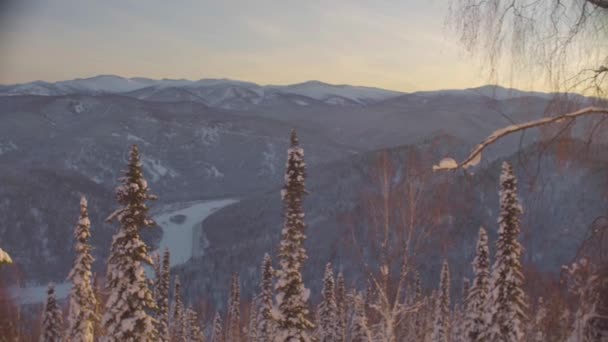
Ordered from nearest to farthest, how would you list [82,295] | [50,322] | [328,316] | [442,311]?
[82,295] → [50,322] → [442,311] → [328,316]

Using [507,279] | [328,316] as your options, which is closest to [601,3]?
[507,279]

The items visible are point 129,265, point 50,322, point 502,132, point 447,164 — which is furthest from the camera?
point 50,322

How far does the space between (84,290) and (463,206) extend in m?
16.2

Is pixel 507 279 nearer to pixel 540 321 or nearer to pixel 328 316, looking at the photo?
pixel 540 321

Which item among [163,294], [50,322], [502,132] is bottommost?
[163,294]

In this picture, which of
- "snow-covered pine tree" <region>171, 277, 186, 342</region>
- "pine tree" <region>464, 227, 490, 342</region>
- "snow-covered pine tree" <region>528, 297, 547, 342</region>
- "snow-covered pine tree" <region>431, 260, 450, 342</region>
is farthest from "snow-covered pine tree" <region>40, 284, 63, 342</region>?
"snow-covered pine tree" <region>431, 260, 450, 342</region>

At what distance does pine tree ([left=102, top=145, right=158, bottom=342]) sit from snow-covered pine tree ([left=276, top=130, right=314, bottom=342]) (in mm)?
4285

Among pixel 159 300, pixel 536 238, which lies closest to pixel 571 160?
pixel 159 300

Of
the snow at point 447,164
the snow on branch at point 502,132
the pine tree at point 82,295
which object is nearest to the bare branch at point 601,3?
the snow on branch at point 502,132

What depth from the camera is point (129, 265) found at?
1580 cm

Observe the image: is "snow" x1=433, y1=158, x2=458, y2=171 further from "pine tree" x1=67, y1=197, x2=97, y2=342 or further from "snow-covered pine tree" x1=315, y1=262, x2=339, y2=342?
"snow-covered pine tree" x1=315, y1=262, x2=339, y2=342

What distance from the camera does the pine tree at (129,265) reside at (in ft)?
51.7

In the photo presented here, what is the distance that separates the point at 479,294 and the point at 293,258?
9994mm

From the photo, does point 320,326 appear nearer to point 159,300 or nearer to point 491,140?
point 159,300
